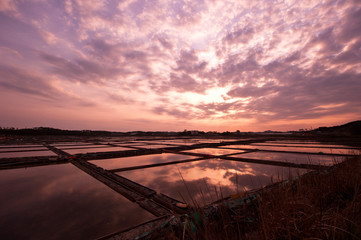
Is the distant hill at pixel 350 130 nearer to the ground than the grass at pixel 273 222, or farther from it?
farther from it

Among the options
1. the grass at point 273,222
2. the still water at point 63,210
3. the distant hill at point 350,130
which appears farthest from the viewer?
the distant hill at point 350,130

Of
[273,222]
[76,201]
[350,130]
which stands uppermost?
[350,130]

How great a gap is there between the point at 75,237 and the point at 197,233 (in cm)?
148

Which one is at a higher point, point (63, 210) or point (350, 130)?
point (350, 130)

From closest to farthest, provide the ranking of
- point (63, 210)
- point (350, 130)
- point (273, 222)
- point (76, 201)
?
point (273, 222), point (63, 210), point (76, 201), point (350, 130)

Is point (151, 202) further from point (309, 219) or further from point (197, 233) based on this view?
point (309, 219)

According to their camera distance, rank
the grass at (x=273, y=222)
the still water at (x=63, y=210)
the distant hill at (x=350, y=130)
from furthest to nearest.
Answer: the distant hill at (x=350, y=130), the still water at (x=63, y=210), the grass at (x=273, y=222)

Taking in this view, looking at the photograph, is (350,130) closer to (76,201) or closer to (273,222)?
(273,222)

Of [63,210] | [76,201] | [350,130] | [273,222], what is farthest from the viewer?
[350,130]

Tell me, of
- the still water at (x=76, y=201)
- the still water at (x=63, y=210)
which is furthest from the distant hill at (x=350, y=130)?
the still water at (x=63, y=210)

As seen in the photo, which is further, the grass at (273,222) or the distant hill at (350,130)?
the distant hill at (350,130)

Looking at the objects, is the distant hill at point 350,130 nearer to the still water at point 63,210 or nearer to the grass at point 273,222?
the grass at point 273,222

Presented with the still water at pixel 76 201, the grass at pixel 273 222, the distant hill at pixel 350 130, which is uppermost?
the distant hill at pixel 350 130

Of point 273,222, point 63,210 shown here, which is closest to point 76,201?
point 63,210
